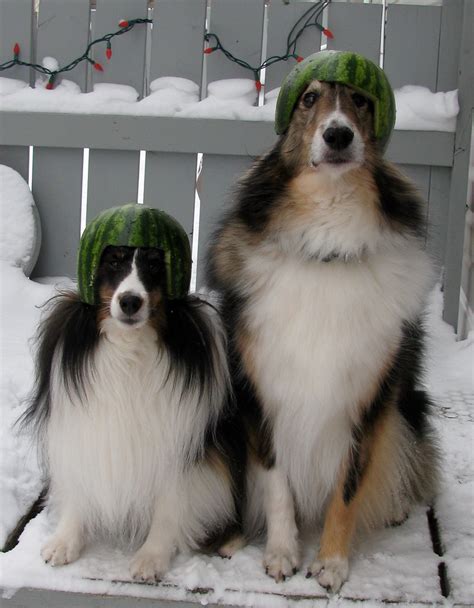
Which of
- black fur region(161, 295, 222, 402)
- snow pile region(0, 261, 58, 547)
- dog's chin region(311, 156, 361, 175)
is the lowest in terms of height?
snow pile region(0, 261, 58, 547)

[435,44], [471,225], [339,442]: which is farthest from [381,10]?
[339,442]

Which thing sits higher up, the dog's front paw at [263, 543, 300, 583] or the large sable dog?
the large sable dog

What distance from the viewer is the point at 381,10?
3.89 meters

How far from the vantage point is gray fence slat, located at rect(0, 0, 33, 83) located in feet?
13.4

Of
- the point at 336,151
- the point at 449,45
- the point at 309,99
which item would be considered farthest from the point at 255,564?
the point at 449,45

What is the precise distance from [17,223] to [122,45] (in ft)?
3.59

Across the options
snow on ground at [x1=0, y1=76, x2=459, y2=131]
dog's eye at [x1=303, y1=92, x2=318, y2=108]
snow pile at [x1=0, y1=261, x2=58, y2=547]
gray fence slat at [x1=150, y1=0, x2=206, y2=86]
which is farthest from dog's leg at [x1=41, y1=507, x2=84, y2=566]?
gray fence slat at [x1=150, y1=0, x2=206, y2=86]

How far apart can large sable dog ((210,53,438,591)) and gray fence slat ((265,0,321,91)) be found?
204 cm

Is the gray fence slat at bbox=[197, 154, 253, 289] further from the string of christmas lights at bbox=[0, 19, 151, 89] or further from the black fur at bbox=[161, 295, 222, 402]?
the black fur at bbox=[161, 295, 222, 402]

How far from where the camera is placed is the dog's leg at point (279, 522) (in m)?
2.06

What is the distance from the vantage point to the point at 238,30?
3980 millimetres

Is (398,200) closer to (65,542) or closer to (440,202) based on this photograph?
(65,542)

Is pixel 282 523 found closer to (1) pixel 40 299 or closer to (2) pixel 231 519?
(2) pixel 231 519

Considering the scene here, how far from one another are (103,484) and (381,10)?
292 cm
